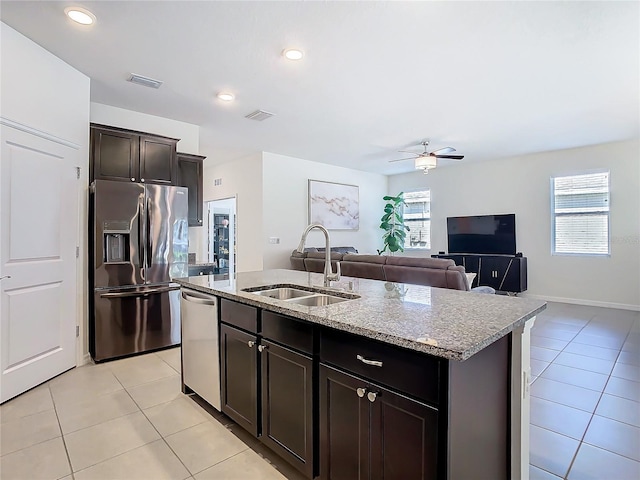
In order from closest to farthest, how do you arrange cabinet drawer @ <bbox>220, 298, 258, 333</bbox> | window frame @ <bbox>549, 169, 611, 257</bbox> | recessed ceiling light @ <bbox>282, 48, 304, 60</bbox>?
cabinet drawer @ <bbox>220, 298, 258, 333</bbox> → recessed ceiling light @ <bbox>282, 48, 304, 60</bbox> → window frame @ <bbox>549, 169, 611, 257</bbox>

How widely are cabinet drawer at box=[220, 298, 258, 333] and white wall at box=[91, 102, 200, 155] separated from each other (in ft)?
10.2

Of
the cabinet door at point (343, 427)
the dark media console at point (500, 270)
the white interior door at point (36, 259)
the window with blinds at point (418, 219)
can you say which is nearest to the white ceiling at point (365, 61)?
the white interior door at point (36, 259)

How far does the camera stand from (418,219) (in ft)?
27.0

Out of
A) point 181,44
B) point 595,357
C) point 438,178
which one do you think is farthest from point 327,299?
point 438,178

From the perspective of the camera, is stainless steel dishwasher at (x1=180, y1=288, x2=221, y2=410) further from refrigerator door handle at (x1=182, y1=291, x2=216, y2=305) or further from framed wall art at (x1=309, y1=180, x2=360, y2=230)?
framed wall art at (x1=309, y1=180, x2=360, y2=230)

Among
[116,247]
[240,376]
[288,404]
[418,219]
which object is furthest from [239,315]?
[418,219]

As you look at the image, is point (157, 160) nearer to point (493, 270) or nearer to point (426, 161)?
point (426, 161)

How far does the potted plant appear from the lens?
775 cm

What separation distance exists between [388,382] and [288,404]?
67cm

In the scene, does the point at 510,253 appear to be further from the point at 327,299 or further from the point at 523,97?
the point at 327,299

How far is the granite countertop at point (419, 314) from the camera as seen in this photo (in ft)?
3.79

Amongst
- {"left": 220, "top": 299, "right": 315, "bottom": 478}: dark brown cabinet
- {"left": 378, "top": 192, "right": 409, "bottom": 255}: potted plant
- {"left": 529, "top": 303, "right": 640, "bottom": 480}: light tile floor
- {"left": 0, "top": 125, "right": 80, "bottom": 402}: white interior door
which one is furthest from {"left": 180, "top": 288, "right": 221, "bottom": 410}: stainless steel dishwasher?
{"left": 378, "top": 192, "right": 409, "bottom": 255}: potted plant

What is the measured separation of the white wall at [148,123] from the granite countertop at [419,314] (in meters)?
2.88

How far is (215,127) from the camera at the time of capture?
15.8 feet
